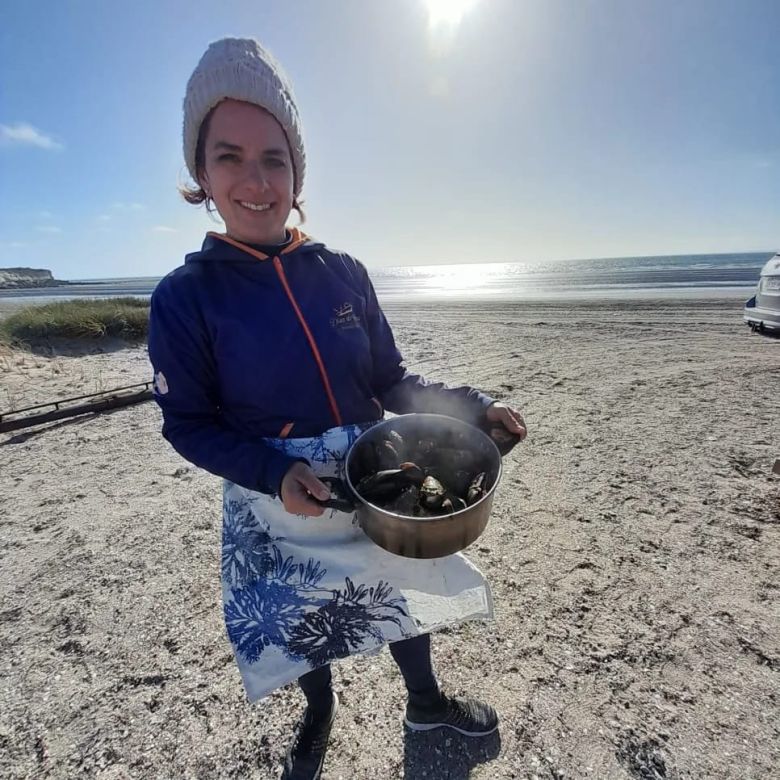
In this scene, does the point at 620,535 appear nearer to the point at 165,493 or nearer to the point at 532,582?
the point at 532,582

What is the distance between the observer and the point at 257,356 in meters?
1.36

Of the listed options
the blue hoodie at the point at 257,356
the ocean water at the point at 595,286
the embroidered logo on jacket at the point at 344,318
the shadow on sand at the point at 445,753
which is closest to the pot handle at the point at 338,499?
the blue hoodie at the point at 257,356

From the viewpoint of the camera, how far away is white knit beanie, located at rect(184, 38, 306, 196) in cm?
136

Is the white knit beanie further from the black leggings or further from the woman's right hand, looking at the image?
the black leggings

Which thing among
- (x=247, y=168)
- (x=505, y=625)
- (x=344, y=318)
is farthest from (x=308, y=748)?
(x=247, y=168)

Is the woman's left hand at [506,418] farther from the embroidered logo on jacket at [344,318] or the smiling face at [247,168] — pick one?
the smiling face at [247,168]

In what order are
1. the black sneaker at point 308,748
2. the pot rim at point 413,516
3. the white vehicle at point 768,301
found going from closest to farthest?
the pot rim at point 413,516 < the black sneaker at point 308,748 < the white vehicle at point 768,301

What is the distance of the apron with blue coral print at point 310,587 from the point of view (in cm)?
138

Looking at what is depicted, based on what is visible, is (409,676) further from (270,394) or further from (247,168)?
(247,168)

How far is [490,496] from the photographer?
1148mm

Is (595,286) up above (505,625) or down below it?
above

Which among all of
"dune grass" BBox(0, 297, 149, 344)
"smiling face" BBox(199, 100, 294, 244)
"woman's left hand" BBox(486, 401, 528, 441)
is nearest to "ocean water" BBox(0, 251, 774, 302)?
"dune grass" BBox(0, 297, 149, 344)

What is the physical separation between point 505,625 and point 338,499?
61.6 inches

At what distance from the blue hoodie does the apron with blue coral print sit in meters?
0.13
